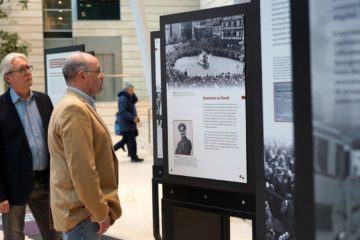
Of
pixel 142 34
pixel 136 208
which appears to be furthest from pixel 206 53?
pixel 142 34

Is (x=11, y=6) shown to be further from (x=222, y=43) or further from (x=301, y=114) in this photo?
(x=301, y=114)

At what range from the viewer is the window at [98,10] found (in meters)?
21.5

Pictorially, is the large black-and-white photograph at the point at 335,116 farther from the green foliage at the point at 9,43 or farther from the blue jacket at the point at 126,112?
→ the green foliage at the point at 9,43

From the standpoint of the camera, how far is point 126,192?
800 cm

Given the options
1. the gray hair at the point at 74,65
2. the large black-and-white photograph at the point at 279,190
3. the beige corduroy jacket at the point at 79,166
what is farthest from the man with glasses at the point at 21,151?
the large black-and-white photograph at the point at 279,190

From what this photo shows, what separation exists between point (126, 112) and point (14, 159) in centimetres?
750

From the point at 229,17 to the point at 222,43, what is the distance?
15 centimetres

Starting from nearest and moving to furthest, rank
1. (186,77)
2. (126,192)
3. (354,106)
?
1. (354,106)
2. (186,77)
3. (126,192)

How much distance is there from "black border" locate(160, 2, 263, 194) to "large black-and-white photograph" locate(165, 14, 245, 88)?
32 millimetres

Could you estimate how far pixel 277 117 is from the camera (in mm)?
2465

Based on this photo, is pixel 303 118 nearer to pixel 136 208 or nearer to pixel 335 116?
pixel 335 116

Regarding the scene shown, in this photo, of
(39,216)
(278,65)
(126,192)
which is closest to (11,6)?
(126,192)

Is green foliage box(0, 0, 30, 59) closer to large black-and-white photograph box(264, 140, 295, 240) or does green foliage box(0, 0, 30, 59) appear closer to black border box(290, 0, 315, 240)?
large black-and-white photograph box(264, 140, 295, 240)

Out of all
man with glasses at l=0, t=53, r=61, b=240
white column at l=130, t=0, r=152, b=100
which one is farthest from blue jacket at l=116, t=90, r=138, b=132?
man with glasses at l=0, t=53, r=61, b=240
